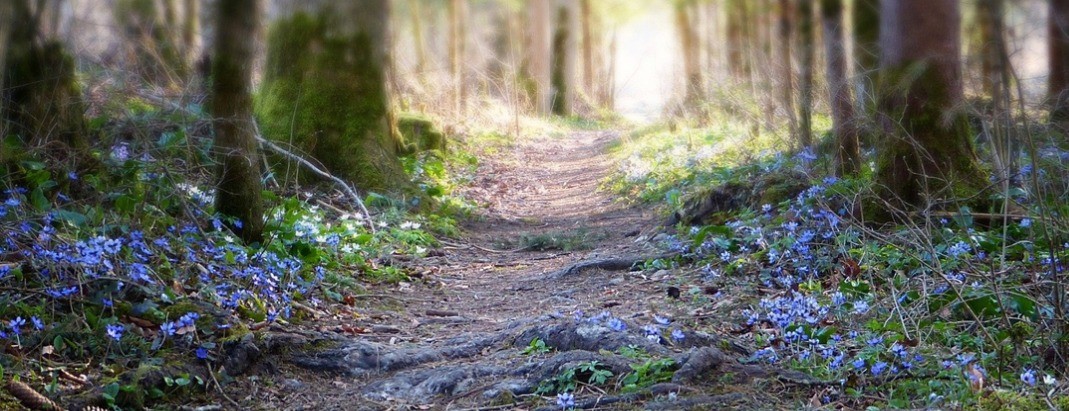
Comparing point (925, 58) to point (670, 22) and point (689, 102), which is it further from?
point (670, 22)

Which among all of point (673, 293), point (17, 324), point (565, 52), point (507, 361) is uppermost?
point (17, 324)

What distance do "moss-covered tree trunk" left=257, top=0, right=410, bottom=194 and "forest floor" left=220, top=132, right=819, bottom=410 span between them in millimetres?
1424

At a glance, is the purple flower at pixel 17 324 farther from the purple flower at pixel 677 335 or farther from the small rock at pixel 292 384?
the purple flower at pixel 677 335

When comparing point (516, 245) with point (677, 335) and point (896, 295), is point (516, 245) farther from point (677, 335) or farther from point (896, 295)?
point (896, 295)

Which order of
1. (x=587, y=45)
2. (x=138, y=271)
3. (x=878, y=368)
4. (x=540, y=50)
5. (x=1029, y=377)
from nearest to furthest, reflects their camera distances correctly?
(x=1029, y=377)
(x=878, y=368)
(x=138, y=271)
(x=540, y=50)
(x=587, y=45)

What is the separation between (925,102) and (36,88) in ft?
17.8

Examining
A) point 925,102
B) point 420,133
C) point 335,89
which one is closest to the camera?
point 925,102

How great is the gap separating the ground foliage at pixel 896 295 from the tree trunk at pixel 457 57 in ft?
29.5

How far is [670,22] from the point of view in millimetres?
28750

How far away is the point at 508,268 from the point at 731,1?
15.1 m

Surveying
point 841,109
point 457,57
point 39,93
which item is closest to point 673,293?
point 841,109

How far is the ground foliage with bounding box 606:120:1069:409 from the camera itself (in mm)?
2840

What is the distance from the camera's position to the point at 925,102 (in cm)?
519

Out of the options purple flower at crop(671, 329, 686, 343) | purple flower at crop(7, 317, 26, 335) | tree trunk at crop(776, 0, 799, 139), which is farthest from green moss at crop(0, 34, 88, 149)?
tree trunk at crop(776, 0, 799, 139)
